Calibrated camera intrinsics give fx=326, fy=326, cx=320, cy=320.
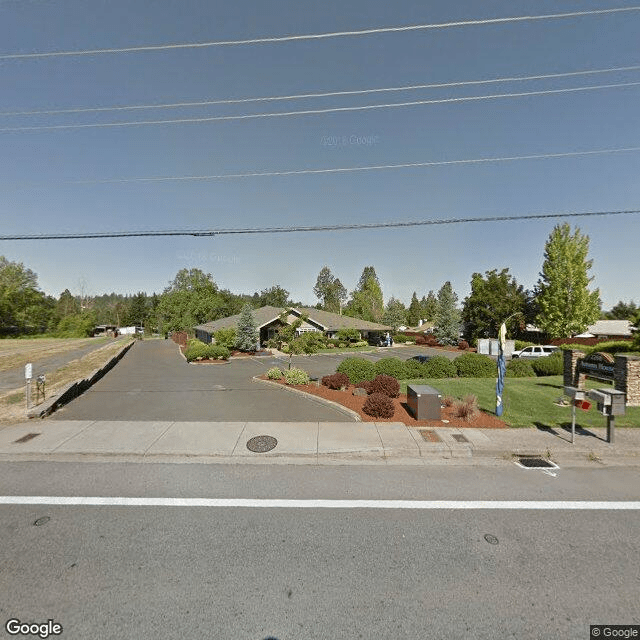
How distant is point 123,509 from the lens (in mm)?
5281

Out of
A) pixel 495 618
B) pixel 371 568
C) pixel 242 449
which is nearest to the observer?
pixel 495 618

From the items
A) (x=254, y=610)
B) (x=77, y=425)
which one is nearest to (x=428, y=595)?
(x=254, y=610)

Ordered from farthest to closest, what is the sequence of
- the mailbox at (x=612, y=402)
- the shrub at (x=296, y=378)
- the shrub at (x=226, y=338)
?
the shrub at (x=226, y=338)
the shrub at (x=296, y=378)
the mailbox at (x=612, y=402)

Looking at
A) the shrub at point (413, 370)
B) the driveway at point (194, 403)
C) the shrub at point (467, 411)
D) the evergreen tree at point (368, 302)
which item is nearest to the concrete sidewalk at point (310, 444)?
the shrub at point (467, 411)

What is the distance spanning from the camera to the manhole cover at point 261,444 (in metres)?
7.64

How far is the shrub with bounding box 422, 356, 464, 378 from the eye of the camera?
695 inches

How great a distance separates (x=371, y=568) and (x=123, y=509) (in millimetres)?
4011

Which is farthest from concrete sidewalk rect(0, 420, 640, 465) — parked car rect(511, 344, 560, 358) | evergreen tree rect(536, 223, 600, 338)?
evergreen tree rect(536, 223, 600, 338)

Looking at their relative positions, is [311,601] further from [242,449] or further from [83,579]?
[242,449]

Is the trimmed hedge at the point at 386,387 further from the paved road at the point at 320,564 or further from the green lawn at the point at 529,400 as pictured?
the paved road at the point at 320,564

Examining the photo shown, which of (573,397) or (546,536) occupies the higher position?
(573,397)

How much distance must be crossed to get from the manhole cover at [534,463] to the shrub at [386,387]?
4845mm

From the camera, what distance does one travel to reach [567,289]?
3966cm

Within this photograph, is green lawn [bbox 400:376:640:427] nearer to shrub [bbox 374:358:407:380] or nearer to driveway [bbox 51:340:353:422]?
shrub [bbox 374:358:407:380]
